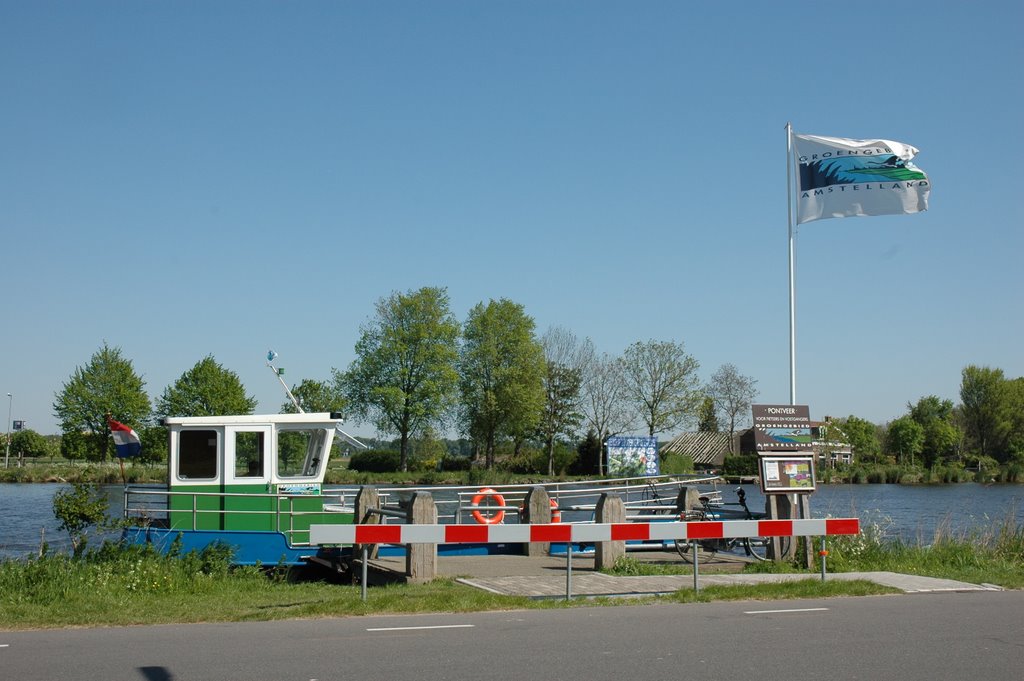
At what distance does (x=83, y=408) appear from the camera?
6600 cm

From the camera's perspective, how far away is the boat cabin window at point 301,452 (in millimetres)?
18250

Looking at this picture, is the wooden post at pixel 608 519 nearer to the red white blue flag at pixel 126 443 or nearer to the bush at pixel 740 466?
the red white blue flag at pixel 126 443

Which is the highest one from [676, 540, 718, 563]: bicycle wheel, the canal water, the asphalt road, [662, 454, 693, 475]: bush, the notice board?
the notice board

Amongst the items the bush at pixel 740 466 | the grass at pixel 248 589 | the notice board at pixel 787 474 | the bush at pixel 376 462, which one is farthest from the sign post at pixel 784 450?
the bush at pixel 376 462

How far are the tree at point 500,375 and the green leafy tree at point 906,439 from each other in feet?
110

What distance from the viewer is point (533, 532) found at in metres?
12.0

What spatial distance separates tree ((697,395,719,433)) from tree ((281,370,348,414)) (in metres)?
26.8

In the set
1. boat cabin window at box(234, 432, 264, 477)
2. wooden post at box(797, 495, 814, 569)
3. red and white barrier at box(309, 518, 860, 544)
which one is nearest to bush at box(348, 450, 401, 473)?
boat cabin window at box(234, 432, 264, 477)

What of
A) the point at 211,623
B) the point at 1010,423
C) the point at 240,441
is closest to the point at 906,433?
the point at 1010,423

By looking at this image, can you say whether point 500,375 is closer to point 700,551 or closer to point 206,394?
point 206,394

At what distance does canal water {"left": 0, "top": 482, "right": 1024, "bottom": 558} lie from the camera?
25.5 metres

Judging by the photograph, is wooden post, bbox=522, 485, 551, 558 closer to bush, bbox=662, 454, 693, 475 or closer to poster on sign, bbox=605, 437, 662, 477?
poster on sign, bbox=605, 437, 662, 477

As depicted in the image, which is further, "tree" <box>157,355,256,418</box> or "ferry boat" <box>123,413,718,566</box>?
"tree" <box>157,355,256,418</box>

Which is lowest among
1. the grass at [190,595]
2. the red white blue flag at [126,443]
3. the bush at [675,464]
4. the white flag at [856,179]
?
the bush at [675,464]
